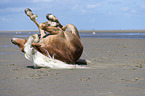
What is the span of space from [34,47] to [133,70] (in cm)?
293

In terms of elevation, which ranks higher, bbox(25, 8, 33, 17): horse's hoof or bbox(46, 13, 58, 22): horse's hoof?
bbox(25, 8, 33, 17): horse's hoof

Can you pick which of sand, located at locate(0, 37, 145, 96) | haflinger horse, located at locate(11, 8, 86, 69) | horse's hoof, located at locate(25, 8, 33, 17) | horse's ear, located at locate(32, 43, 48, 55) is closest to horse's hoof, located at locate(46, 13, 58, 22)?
haflinger horse, located at locate(11, 8, 86, 69)

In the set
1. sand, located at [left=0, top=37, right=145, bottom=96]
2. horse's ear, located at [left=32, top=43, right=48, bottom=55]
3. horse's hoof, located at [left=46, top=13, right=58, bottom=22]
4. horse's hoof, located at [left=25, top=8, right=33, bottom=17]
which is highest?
horse's hoof, located at [left=25, top=8, right=33, bottom=17]

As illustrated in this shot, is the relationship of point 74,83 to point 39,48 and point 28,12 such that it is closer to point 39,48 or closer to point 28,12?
point 39,48

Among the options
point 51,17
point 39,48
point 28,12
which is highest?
point 28,12

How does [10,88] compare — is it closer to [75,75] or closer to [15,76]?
[15,76]

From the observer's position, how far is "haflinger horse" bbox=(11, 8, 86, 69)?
787cm

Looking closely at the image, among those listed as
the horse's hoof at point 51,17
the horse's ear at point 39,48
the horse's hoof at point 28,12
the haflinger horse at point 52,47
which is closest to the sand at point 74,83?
the haflinger horse at point 52,47

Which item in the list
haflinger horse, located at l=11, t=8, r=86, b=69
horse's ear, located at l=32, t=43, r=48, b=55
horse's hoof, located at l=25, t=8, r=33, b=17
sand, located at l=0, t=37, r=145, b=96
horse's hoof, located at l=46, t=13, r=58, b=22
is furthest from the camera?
horse's hoof, located at l=25, t=8, r=33, b=17

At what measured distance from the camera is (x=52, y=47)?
7980 mm

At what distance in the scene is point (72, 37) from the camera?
817 centimetres

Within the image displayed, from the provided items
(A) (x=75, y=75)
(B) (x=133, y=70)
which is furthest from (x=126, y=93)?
(B) (x=133, y=70)

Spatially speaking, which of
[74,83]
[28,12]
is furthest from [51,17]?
[74,83]

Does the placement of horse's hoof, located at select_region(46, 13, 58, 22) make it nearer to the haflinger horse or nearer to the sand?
the haflinger horse
